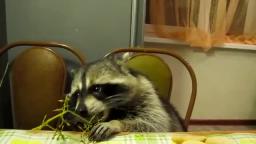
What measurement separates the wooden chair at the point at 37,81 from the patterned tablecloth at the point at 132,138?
63 centimetres

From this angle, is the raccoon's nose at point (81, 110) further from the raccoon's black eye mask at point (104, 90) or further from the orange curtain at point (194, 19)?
the orange curtain at point (194, 19)

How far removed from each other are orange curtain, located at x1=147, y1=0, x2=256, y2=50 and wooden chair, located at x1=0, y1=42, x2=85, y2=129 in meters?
1.24

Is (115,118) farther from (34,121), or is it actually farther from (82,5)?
(82,5)

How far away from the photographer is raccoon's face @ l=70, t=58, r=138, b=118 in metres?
0.99

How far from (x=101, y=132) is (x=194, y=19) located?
196 centimetres

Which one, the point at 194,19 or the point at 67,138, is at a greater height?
the point at 194,19

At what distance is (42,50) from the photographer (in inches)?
62.6

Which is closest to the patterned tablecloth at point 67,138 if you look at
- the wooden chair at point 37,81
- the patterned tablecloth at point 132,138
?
the patterned tablecloth at point 132,138

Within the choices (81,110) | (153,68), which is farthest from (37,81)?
(81,110)

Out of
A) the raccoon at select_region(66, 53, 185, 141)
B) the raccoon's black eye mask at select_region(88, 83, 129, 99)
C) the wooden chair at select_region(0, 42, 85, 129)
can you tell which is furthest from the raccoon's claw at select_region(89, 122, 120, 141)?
the wooden chair at select_region(0, 42, 85, 129)

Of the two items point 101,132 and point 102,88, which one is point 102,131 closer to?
point 101,132

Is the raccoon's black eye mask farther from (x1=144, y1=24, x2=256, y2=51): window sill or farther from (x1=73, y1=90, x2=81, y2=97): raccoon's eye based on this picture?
(x1=144, y1=24, x2=256, y2=51): window sill

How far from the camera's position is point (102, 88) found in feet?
3.43

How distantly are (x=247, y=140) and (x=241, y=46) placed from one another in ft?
6.48
